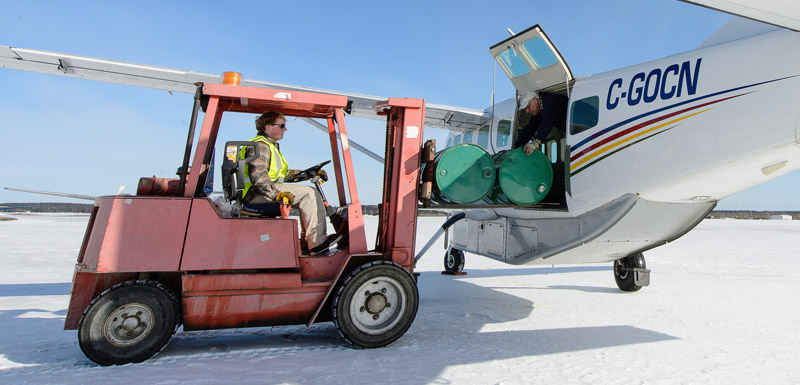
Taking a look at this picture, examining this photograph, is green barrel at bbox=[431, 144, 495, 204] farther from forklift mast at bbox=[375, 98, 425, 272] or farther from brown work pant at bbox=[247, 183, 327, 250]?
brown work pant at bbox=[247, 183, 327, 250]

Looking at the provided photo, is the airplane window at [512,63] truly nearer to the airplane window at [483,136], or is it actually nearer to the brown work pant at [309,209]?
the airplane window at [483,136]

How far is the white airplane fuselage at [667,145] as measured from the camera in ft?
12.4

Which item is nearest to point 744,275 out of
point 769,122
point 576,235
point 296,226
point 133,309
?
point 576,235

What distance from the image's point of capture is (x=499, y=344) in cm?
445

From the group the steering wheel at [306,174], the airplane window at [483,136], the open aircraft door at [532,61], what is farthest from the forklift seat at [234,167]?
the airplane window at [483,136]

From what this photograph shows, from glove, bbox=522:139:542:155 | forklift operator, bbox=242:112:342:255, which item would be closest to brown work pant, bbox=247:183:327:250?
forklift operator, bbox=242:112:342:255

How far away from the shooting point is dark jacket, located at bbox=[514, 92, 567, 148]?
5727mm

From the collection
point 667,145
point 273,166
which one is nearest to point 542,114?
point 667,145

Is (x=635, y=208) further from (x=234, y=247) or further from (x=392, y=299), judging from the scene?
(x=234, y=247)

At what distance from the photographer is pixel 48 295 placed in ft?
22.0

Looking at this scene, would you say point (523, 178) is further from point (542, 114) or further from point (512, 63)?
point (512, 63)

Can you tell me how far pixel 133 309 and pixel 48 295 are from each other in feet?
13.8

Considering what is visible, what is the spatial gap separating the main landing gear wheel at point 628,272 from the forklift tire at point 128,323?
678 centimetres

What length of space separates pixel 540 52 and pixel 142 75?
6.63m
